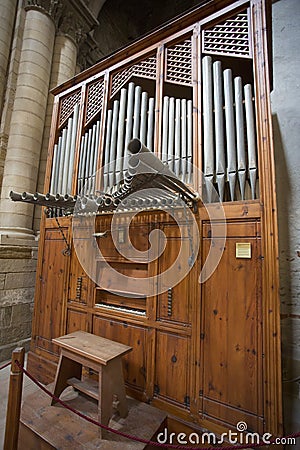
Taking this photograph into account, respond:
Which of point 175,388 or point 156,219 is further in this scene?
point 156,219

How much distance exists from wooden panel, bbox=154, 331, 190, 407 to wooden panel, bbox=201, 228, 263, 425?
15 cm

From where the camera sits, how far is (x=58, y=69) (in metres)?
3.92

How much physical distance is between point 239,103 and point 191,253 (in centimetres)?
124

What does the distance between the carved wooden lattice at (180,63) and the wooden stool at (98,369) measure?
2342 millimetres

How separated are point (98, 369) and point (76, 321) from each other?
880 millimetres

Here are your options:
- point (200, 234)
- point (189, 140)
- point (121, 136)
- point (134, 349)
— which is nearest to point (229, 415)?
point (134, 349)

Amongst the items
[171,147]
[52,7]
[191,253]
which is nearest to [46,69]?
[52,7]

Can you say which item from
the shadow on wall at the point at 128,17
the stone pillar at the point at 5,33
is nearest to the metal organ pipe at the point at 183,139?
the stone pillar at the point at 5,33

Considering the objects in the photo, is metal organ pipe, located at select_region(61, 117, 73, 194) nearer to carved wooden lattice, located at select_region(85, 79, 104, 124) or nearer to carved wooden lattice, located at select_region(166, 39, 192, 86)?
carved wooden lattice, located at select_region(85, 79, 104, 124)

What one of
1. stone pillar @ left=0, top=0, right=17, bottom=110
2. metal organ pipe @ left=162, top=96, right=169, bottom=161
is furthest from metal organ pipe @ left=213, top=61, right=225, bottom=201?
stone pillar @ left=0, top=0, right=17, bottom=110

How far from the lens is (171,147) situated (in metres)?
2.07

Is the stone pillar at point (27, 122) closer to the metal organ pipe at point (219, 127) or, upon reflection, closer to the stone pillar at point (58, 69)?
the stone pillar at point (58, 69)

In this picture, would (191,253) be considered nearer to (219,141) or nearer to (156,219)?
(156,219)

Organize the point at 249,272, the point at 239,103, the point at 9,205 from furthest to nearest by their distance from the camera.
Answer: the point at 9,205
the point at 239,103
the point at 249,272
